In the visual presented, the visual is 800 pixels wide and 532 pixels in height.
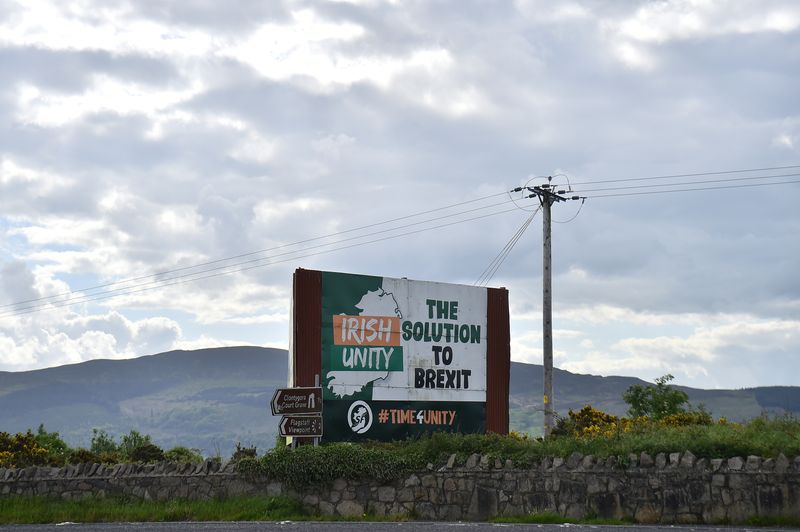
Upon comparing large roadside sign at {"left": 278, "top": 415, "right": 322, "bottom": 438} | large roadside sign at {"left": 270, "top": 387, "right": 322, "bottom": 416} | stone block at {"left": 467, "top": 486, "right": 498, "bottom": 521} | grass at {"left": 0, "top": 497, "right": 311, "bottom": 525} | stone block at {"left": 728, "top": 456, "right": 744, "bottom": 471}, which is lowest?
grass at {"left": 0, "top": 497, "right": 311, "bottom": 525}

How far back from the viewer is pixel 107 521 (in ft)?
75.7

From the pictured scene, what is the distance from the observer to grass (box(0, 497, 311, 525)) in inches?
907

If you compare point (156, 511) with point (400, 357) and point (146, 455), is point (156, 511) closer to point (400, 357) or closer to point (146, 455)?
point (400, 357)

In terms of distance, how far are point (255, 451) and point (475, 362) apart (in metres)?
9.80

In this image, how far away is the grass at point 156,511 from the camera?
75.6ft

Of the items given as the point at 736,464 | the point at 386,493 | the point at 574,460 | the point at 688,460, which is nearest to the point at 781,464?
the point at 736,464

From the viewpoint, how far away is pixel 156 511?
2336cm

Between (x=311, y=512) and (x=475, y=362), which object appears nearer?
(x=311, y=512)

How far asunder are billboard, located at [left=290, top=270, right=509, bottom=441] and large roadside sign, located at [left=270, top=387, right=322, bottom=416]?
2.63 meters

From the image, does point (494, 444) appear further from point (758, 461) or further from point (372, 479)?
point (758, 461)

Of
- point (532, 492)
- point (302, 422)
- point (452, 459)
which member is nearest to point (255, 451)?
point (302, 422)

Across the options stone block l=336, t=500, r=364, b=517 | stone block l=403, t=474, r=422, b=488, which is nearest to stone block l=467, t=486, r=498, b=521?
stone block l=403, t=474, r=422, b=488

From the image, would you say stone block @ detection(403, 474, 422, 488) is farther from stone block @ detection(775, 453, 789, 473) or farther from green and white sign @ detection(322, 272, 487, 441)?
stone block @ detection(775, 453, 789, 473)

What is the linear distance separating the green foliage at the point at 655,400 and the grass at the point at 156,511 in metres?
25.9
